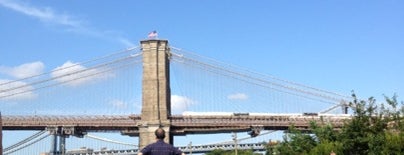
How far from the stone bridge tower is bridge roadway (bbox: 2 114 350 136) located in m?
0.87

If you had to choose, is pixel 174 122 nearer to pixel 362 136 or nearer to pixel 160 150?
pixel 362 136

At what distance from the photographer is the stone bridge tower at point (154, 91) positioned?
59000mm

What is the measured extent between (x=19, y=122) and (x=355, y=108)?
37.2m

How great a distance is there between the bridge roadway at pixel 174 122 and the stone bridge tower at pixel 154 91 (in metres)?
0.87

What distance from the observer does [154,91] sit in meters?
61.6

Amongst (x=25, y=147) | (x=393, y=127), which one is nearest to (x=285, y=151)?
(x=393, y=127)

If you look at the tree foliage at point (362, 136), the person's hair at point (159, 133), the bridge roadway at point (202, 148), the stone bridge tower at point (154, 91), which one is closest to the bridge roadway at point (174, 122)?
the stone bridge tower at point (154, 91)

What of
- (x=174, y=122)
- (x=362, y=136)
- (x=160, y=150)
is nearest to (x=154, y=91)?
(x=174, y=122)

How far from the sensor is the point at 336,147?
84.4 feet

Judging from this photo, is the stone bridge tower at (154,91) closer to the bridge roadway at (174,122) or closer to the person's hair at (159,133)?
the bridge roadway at (174,122)

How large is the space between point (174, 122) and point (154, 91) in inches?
129

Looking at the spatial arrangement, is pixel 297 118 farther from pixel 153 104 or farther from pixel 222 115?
pixel 153 104

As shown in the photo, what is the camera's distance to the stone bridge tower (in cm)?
5900

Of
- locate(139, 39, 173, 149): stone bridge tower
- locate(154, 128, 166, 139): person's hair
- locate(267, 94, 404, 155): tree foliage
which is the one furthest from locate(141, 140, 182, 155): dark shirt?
locate(139, 39, 173, 149): stone bridge tower
